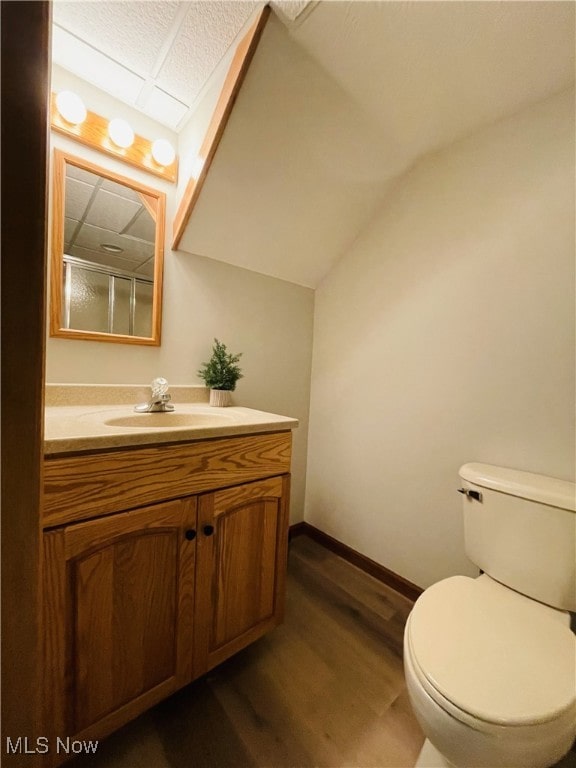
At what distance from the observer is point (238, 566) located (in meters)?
0.93

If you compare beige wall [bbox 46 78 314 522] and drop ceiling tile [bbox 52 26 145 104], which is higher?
drop ceiling tile [bbox 52 26 145 104]

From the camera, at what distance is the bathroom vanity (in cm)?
63

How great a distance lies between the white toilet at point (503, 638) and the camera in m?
0.56

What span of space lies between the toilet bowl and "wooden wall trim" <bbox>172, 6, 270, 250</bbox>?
5.34 feet

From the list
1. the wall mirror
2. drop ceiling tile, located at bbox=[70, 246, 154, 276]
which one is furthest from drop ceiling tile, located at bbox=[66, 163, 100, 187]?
drop ceiling tile, located at bbox=[70, 246, 154, 276]

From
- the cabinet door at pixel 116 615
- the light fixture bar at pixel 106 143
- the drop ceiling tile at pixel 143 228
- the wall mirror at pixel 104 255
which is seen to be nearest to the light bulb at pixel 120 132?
the light fixture bar at pixel 106 143

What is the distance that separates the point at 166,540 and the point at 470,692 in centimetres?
76

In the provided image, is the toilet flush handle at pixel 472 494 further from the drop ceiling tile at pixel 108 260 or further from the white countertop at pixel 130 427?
the drop ceiling tile at pixel 108 260

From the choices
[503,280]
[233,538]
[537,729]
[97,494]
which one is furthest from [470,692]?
[503,280]

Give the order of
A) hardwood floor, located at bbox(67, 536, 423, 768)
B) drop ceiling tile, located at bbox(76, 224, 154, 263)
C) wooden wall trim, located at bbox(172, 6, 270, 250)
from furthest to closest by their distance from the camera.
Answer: drop ceiling tile, located at bbox(76, 224, 154, 263) < wooden wall trim, located at bbox(172, 6, 270, 250) < hardwood floor, located at bbox(67, 536, 423, 768)

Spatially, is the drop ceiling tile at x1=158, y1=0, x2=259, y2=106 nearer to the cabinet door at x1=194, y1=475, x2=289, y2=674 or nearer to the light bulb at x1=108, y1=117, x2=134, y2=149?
the light bulb at x1=108, y1=117, x2=134, y2=149

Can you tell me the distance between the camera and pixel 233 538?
2.99 ft

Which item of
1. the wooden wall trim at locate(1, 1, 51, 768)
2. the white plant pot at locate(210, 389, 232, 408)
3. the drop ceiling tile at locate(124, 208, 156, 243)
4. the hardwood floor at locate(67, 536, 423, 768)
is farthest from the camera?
the white plant pot at locate(210, 389, 232, 408)

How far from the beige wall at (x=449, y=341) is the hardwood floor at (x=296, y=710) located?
1.38 feet
